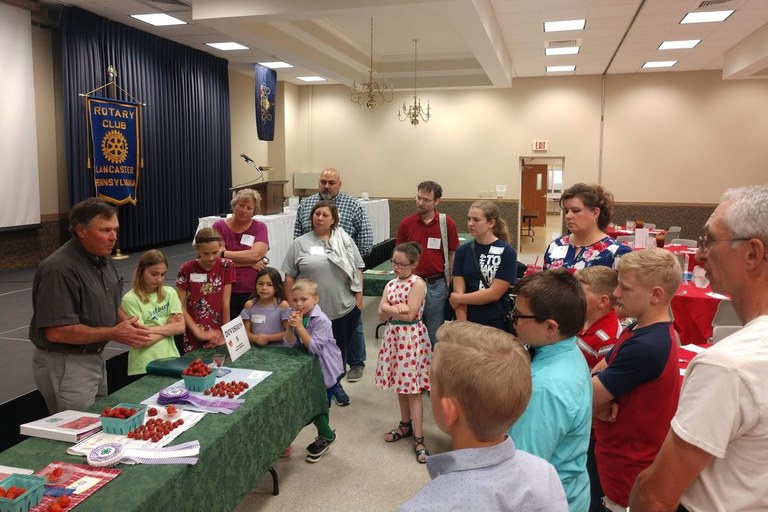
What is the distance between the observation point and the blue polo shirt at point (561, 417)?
131 centimetres

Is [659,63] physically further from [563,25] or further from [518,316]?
[518,316]

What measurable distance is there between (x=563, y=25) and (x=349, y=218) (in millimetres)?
4685

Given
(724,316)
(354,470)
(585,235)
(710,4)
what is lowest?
(354,470)

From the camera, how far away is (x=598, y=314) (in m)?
2.07

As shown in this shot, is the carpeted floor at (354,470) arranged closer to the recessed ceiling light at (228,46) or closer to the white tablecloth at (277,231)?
the white tablecloth at (277,231)

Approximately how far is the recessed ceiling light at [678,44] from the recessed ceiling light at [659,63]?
3.47ft

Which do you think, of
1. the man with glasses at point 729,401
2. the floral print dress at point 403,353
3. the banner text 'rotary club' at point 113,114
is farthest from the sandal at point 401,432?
the banner text 'rotary club' at point 113,114

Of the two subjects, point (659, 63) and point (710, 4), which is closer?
point (710, 4)

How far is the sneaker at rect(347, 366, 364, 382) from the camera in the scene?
14.3ft

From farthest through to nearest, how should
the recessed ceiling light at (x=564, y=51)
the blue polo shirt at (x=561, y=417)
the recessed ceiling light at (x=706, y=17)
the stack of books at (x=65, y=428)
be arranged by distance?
the recessed ceiling light at (x=564, y=51) < the recessed ceiling light at (x=706, y=17) < the stack of books at (x=65, y=428) < the blue polo shirt at (x=561, y=417)

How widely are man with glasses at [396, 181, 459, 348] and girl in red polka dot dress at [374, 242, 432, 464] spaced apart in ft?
2.54

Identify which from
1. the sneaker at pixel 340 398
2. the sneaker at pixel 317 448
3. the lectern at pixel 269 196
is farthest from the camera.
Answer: the lectern at pixel 269 196

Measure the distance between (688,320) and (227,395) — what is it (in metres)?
3.41

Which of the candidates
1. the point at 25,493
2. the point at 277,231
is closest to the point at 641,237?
the point at 277,231
